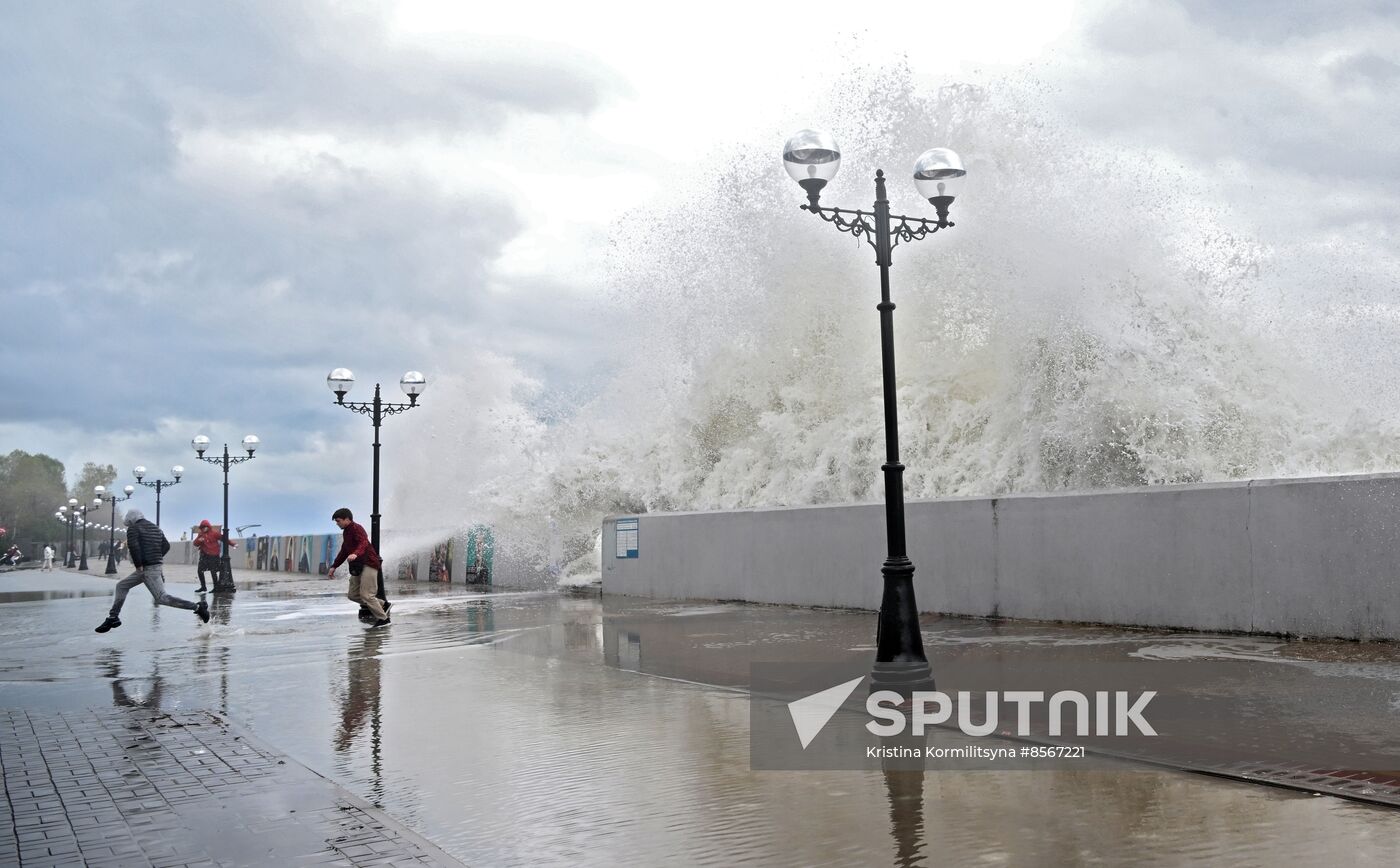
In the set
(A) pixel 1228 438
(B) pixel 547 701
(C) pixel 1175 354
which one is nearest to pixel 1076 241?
(C) pixel 1175 354

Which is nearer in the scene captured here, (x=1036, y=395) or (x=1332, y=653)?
(x=1332, y=653)

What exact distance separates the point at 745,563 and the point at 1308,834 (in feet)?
46.5

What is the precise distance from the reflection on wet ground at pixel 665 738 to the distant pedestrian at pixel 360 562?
43cm

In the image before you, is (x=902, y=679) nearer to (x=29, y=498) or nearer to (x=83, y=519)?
(x=83, y=519)

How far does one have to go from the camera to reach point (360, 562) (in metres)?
14.9

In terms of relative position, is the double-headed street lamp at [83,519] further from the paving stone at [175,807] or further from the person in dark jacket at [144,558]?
the paving stone at [175,807]

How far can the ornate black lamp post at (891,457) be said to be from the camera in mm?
8102

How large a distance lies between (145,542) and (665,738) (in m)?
10.3

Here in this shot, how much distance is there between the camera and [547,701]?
852cm

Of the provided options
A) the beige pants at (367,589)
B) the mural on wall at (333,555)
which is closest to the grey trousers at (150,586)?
the beige pants at (367,589)

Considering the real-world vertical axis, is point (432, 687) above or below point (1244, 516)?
below

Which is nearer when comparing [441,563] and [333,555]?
[441,563]

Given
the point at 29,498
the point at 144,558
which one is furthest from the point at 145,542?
the point at 29,498

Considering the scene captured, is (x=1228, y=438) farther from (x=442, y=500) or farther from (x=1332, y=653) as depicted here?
(x=442, y=500)
